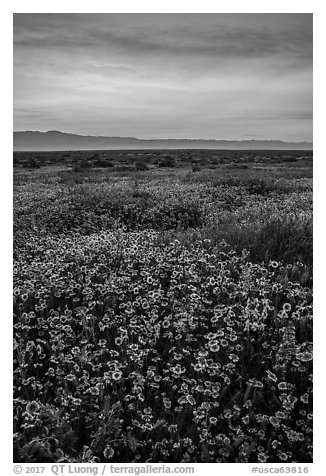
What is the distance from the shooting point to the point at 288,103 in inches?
208

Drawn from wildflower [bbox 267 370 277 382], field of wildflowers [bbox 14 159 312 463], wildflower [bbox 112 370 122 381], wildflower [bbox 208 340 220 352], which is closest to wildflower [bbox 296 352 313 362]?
field of wildflowers [bbox 14 159 312 463]

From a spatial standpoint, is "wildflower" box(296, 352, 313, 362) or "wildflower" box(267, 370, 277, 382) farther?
"wildflower" box(296, 352, 313, 362)

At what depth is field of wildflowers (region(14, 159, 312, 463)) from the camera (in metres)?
3.11

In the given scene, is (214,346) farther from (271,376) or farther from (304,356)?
(304,356)

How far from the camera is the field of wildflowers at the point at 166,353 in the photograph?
3.11 m

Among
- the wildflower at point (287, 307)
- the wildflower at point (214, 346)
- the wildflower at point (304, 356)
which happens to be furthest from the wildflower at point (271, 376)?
the wildflower at point (287, 307)

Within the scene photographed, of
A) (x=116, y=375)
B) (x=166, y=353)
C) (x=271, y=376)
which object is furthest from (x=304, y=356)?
(x=116, y=375)

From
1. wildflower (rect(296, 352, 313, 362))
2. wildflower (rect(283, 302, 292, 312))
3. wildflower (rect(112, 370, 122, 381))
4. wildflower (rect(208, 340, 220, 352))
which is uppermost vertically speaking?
wildflower (rect(283, 302, 292, 312))

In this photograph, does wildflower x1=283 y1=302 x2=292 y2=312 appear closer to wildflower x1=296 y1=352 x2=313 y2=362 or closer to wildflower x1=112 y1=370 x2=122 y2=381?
wildflower x1=296 y1=352 x2=313 y2=362

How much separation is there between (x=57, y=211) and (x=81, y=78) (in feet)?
17.1

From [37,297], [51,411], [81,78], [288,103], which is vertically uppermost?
[81,78]

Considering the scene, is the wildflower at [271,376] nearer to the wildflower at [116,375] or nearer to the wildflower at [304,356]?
the wildflower at [304,356]
